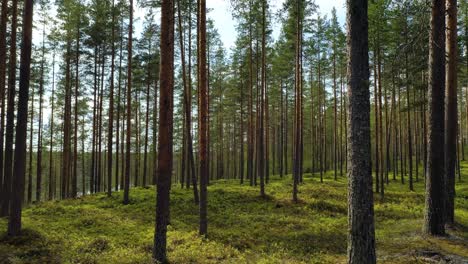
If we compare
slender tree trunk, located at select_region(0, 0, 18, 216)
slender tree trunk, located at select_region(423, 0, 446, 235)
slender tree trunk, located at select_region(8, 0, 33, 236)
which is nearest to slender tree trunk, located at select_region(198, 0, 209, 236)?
slender tree trunk, located at select_region(8, 0, 33, 236)

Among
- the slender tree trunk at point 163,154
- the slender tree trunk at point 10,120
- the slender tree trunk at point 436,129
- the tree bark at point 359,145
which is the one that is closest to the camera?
the tree bark at point 359,145

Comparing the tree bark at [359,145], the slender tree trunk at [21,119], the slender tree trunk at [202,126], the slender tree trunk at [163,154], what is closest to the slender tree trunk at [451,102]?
the tree bark at [359,145]

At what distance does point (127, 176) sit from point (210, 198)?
18.7 feet

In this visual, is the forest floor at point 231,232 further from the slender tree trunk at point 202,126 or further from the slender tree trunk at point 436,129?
the slender tree trunk at point 202,126

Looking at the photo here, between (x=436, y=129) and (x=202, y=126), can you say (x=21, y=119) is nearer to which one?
(x=202, y=126)

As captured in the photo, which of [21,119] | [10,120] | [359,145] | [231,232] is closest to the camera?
[359,145]

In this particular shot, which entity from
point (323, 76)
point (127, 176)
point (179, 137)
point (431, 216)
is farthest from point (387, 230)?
point (179, 137)

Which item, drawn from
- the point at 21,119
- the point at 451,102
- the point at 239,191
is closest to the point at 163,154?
the point at 21,119

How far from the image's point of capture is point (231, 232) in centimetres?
1251

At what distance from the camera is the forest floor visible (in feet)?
29.6

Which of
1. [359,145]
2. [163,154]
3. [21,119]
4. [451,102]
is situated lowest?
[163,154]

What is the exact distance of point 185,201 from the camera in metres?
19.2

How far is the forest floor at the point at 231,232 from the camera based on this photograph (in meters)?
9.02

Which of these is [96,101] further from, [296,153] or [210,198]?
[296,153]
